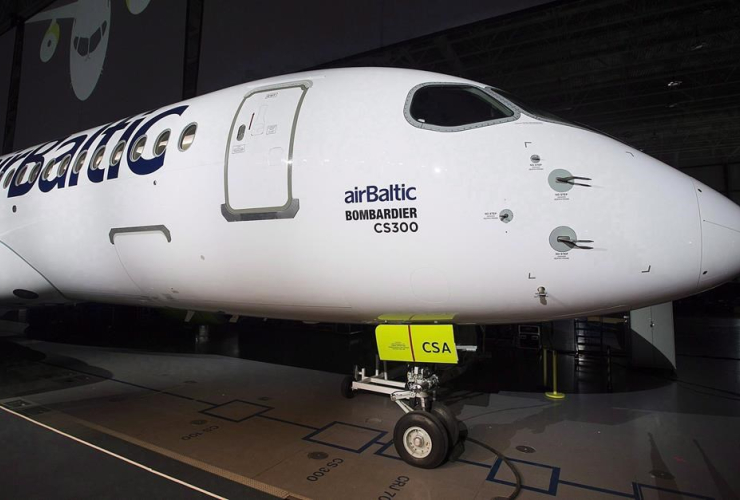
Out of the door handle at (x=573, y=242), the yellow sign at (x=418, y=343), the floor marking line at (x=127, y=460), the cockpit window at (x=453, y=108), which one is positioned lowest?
the floor marking line at (x=127, y=460)

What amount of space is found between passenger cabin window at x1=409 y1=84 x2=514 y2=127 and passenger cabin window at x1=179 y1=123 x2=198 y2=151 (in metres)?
2.54

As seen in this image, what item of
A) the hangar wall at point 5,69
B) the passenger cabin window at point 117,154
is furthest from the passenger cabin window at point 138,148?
the hangar wall at point 5,69

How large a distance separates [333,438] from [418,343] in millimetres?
1583

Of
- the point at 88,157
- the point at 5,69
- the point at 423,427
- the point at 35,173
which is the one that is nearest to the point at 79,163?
the point at 88,157

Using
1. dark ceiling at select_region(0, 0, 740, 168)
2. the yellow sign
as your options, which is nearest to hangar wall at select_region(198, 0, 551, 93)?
dark ceiling at select_region(0, 0, 740, 168)

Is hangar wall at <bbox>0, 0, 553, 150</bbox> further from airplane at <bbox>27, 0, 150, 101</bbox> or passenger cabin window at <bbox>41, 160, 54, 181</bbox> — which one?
passenger cabin window at <bbox>41, 160, 54, 181</bbox>

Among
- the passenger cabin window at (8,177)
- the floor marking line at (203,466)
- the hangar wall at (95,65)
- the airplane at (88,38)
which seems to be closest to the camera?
the floor marking line at (203,466)

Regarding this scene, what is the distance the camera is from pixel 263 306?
4.62m

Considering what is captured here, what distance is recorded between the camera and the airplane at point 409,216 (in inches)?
135

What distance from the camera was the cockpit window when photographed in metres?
→ 3.86

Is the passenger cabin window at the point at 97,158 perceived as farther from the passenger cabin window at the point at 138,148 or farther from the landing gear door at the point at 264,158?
the landing gear door at the point at 264,158

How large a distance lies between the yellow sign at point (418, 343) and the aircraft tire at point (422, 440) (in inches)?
21.6

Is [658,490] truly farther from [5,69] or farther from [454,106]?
[5,69]

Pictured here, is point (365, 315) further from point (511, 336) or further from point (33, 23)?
point (33, 23)
